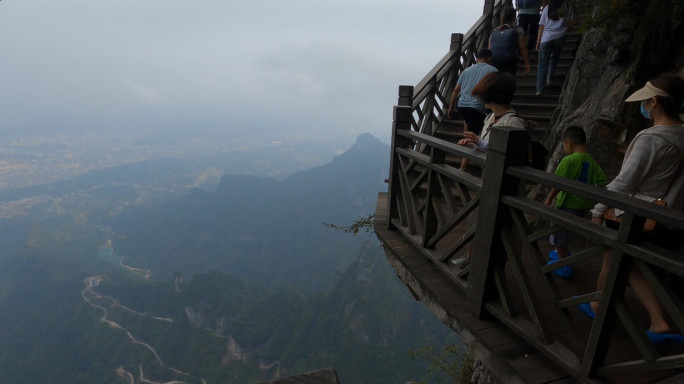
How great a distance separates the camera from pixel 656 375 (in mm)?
2102

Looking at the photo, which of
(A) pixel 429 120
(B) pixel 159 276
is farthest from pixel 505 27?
(B) pixel 159 276

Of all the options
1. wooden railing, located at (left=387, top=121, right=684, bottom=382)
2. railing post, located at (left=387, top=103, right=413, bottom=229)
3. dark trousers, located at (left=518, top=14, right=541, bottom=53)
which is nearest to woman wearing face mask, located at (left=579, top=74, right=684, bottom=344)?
wooden railing, located at (left=387, top=121, right=684, bottom=382)

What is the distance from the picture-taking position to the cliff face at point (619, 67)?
13.2 ft

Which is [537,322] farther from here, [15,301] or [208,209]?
[208,209]

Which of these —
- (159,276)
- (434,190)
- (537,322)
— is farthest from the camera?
(159,276)

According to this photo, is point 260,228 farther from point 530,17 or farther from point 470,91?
point 470,91

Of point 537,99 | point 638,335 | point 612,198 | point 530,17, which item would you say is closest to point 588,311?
point 638,335

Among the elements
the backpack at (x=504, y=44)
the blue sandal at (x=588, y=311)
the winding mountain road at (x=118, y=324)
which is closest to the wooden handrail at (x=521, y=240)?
the blue sandal at (x=588, y=311)

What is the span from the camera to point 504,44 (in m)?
6.15

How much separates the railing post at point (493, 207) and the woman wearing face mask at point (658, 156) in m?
0.63

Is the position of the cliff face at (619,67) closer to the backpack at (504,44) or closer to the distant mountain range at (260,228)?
the backpack at (504,44)

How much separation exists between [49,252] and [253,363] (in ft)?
268

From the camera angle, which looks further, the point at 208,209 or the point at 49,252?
the point at 208,209

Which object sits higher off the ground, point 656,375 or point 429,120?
point 429,120
